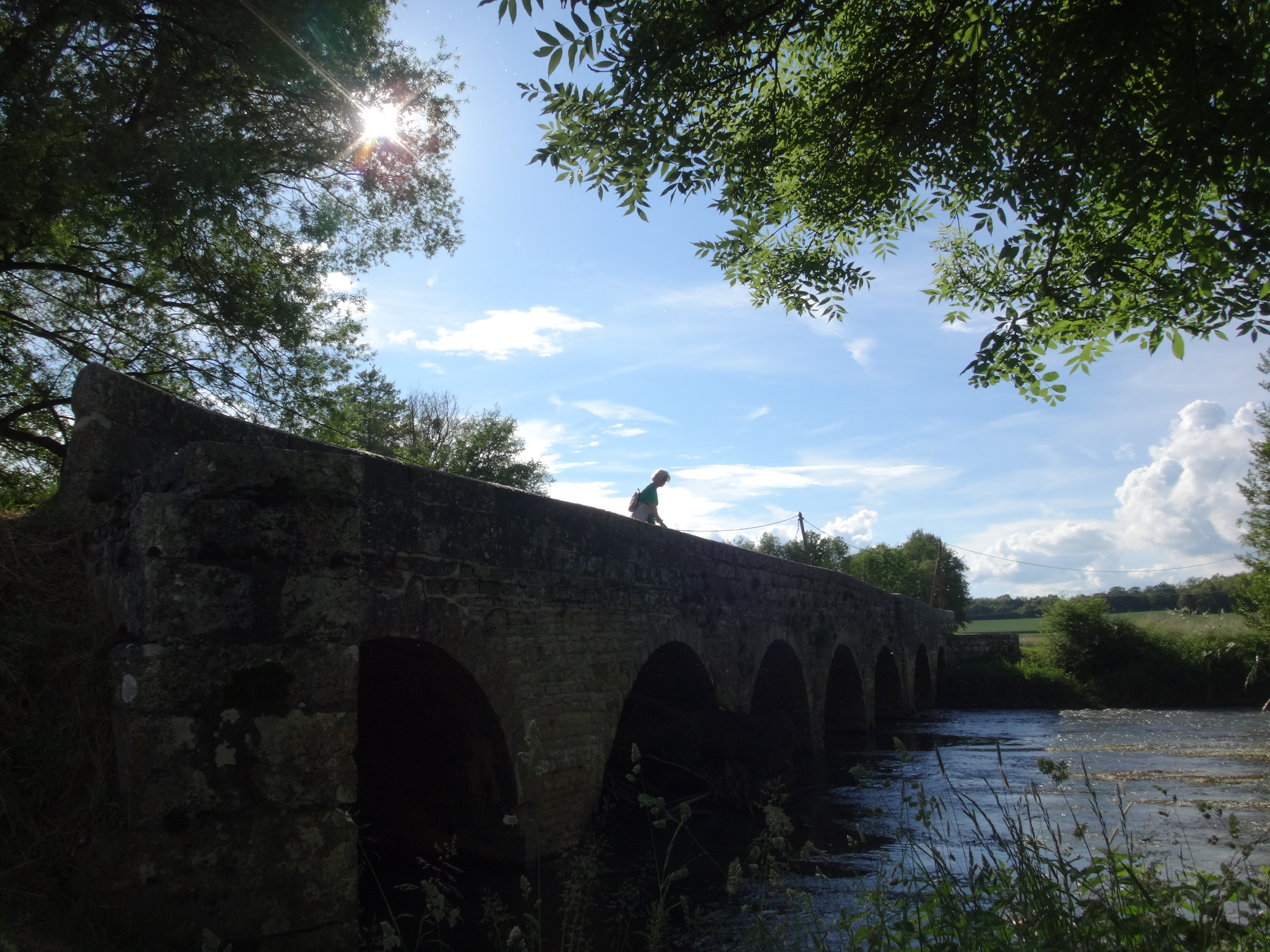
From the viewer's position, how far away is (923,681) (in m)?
26.5

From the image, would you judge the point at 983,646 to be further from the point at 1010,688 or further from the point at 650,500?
the point at 650,500

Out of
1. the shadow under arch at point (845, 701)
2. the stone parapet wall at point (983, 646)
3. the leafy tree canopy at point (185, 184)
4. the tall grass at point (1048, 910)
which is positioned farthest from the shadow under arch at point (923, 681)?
the tall grass at point (1048, 910)

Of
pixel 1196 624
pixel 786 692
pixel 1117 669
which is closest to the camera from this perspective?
pixel 786 692

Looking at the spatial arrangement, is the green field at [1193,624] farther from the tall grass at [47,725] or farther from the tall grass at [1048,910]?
the tall grass at [47,725]

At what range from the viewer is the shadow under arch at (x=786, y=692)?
44.1 ft

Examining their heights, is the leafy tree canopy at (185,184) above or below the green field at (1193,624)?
above

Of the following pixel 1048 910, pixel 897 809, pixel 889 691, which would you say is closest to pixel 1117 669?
pixel 889 691

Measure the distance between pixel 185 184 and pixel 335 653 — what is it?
7.62 meters

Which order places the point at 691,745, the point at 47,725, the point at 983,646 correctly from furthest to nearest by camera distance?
the point at 983,646
the point at 691,745
the point at 47,725

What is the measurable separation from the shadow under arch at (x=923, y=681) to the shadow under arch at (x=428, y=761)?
20330 millimetres

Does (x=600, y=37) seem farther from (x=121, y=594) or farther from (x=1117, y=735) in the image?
(x=1117, y=735)

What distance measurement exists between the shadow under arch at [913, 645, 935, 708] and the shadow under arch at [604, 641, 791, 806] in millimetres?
16470

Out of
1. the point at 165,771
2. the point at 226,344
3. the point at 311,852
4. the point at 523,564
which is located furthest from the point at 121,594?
the point at 226,344

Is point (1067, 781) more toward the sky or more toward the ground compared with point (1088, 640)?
more toward the ground
